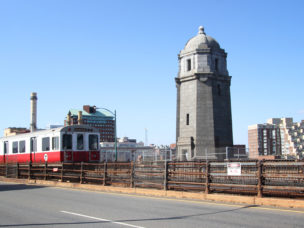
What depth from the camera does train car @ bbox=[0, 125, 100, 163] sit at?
28172 mm

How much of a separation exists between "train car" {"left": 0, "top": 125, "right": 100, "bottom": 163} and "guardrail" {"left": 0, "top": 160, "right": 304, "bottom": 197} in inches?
251

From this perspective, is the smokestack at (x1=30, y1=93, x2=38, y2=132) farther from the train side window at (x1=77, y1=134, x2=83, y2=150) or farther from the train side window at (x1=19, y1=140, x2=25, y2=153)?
the train side window at (x1=77, y1=134, x2=83, y2=150)

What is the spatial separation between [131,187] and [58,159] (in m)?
11.1

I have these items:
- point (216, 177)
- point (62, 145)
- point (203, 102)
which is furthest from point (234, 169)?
point (203, 102)

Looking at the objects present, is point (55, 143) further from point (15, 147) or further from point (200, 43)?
point (200, 43)

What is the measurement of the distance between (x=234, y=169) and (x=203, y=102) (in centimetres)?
2920

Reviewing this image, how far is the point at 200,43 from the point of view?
4428 centimetres

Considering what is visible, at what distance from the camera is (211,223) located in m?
9.70

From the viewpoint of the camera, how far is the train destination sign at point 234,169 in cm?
1411

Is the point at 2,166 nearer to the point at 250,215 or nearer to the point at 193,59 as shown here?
the point at 193,59

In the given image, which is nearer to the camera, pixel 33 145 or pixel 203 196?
pixel 203 196

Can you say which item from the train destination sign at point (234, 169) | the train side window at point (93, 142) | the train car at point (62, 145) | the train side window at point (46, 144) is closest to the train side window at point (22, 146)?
the train car at point (62, 145)

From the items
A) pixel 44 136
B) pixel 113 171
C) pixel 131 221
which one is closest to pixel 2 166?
pixel 44 136

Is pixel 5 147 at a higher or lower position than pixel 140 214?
higher
